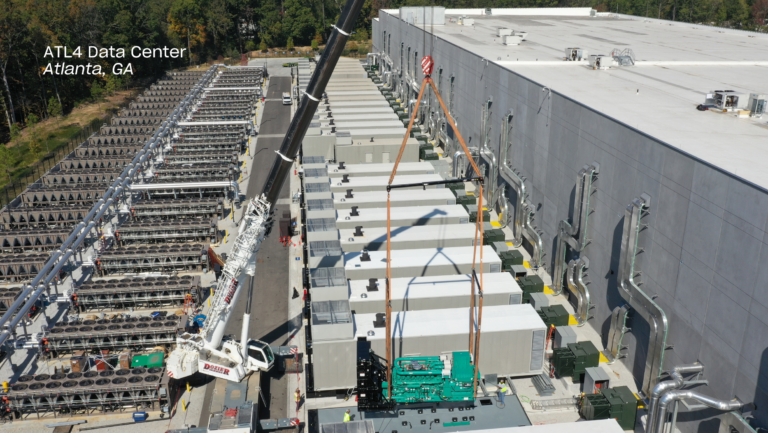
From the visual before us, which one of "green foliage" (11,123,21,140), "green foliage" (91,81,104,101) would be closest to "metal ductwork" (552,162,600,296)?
"green foliage" (11,123,21,140)

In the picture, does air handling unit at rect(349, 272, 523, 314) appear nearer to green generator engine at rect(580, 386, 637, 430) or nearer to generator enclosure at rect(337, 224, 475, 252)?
generator enclosure at rect(337, 224, 475, 252)

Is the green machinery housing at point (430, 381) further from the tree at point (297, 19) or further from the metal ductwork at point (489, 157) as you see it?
the tree at point (297, 19)

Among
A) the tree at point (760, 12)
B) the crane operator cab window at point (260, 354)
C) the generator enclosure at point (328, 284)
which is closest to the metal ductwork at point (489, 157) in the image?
the generator enclosure at point (328, 284)

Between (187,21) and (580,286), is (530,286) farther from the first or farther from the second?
(187,21)

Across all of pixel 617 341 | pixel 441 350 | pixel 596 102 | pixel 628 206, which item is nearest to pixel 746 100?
pixel 596 102

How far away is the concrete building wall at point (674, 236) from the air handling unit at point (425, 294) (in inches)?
207

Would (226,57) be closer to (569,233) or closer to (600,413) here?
(569,233)

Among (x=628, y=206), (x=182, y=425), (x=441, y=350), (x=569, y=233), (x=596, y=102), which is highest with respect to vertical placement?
(x=596, y=102)

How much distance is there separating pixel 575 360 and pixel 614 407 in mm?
3720

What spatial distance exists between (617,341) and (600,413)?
533 centimetres

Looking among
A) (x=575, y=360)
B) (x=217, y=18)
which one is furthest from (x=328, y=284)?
(x=217, y=18)

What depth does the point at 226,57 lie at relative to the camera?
428 ft

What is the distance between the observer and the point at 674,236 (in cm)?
2692

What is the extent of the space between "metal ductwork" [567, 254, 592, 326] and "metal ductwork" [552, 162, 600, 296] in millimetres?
844
